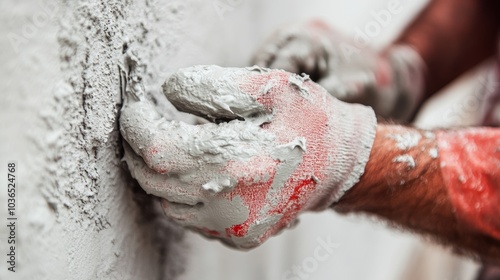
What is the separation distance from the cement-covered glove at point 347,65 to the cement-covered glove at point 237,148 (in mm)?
387

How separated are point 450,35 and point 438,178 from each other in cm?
92

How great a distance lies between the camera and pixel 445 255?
61.4 inches

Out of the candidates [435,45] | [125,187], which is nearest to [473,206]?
[125,187]

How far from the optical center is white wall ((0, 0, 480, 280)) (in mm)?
498

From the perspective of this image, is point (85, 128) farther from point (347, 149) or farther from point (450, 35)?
point (450, 35)

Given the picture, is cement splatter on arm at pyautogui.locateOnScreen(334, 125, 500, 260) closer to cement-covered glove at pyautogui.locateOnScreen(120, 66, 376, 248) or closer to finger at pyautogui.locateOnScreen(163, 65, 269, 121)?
cement-covered glove at pyautogui.locateOnScreen(120, 66, 376, 248)

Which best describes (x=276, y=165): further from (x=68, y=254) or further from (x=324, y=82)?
(x=324, y=82)

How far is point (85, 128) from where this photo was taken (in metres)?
0.61

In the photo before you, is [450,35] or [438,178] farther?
[450,35]

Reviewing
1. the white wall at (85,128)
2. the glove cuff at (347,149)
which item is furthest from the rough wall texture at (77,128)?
the glove cuff at (347,149)

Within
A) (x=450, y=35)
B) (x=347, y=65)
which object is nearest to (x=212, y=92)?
(x=347, y=65)

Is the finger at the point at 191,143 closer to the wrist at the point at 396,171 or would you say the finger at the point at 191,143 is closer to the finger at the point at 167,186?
the finger at the point at 167,186

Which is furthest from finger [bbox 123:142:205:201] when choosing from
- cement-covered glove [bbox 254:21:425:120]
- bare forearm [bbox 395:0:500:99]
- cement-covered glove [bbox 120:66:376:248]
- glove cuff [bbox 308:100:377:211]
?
bare forearm [bbox 395:0:500:99]

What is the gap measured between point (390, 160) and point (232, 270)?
0.57 meters
